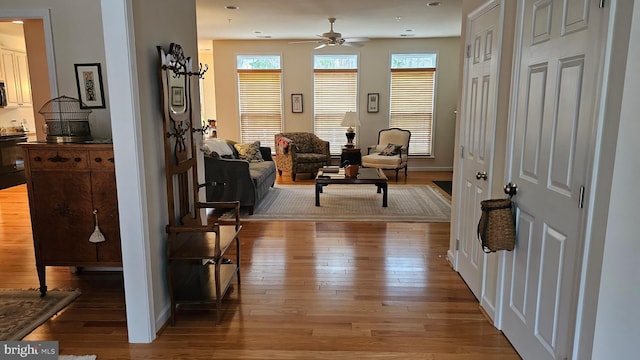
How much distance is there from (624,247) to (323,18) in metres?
5.59

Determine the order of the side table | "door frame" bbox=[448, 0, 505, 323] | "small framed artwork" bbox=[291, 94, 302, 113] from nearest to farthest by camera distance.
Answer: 1. "door frame" bbox=[448, 0, 505, 323]
2. the side table
3. "small framed artwork" bbox=[291, 94, 302, 113]

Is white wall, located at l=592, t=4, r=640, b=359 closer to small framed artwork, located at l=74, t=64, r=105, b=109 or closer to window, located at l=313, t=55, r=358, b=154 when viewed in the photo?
small framed artwork, located at l=74, t=64, r=105, b=109

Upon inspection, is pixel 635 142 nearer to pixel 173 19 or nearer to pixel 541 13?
pixel 541 13

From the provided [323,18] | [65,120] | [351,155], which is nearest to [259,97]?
[351,155]

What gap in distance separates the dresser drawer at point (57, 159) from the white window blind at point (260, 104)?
601 cm

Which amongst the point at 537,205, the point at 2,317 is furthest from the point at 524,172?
the point at 2,317

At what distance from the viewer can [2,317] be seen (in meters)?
2.66

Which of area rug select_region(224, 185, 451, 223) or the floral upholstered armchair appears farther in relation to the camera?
the floral upholstered armchair

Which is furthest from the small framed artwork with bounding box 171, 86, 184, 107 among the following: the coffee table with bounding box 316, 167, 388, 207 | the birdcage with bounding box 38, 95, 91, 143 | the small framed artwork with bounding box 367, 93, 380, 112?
the small framed artwork with bounding box 367, 93, 380, 112

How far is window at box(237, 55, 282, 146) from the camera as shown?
8.42 m

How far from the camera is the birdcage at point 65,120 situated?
2869 mm

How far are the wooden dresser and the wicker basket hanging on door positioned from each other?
2422 mm

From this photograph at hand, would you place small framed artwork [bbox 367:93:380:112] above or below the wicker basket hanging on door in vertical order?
above

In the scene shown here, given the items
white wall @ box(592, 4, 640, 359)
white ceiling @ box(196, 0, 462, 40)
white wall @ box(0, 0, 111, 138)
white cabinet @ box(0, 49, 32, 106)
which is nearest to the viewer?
white wall @ box(592, 4, 640, 359)
